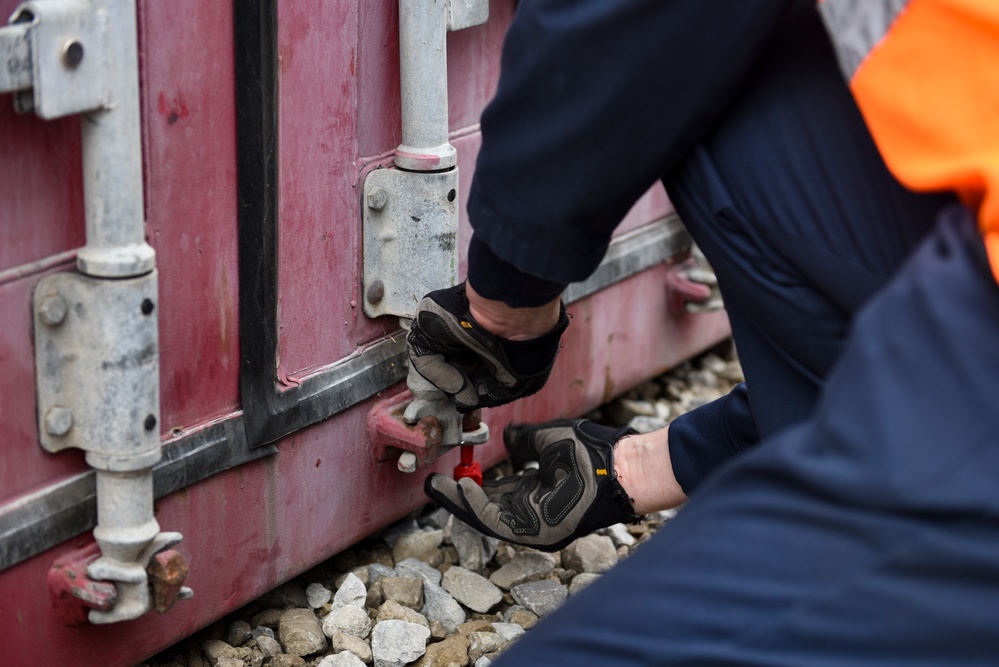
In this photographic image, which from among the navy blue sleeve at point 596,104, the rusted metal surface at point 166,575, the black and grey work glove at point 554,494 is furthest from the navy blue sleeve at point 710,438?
the rusted metal surface at point 166,575

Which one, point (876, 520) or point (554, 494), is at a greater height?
point (876, 520)

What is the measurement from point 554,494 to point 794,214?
92cm

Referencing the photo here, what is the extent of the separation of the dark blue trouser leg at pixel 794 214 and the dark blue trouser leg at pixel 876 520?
0.58 ft

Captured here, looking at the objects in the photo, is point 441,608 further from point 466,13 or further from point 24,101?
point 24,101

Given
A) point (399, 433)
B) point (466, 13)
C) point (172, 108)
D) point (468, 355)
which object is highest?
point (466, 13)

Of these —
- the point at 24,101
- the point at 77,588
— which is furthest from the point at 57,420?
the point at 24,101

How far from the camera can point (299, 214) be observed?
1810mm

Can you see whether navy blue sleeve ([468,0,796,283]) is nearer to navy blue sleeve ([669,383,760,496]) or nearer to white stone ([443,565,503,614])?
navy blue sleeve ([669,383,760,496])

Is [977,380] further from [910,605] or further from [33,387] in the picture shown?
[33,387]

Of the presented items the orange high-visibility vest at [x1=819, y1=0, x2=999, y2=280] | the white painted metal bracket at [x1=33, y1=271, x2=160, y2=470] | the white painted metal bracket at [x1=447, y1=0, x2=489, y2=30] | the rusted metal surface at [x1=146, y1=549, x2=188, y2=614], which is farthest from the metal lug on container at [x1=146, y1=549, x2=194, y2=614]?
the orange high-visibility vest at [x1=819, y1=0, x2=999, y2=280]

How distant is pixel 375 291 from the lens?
1.99 metres

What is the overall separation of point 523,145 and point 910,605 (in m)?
0.63

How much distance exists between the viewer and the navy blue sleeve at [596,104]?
1.24 meters

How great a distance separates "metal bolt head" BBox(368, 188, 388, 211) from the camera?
192 centimetres
